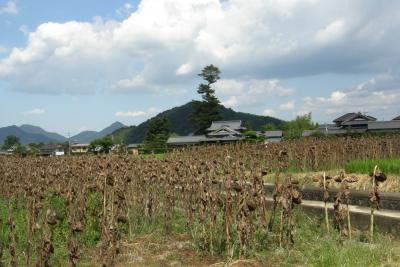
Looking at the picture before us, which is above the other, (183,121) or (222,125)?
(183,121)

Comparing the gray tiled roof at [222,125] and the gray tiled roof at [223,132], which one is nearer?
the gray tiled roof at [223,132]

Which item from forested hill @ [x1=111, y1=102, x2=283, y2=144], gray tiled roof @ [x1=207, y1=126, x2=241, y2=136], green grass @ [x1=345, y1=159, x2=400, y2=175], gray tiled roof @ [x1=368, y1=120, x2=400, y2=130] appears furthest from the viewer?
forested hill @ [x1=111, y1=102, x2=283, y2=144]

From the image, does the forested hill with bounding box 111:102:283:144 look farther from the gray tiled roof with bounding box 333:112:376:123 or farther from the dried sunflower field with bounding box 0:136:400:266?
the dried sunflower field with bounding box 0:136:400:266

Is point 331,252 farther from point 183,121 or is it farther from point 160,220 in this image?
point 183,121

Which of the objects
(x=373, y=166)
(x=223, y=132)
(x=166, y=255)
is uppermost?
(x=223, y=132)

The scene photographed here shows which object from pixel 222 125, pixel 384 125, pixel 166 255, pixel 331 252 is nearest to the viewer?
pixel 331 252

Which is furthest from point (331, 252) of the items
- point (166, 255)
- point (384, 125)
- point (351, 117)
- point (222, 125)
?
point (351, 117)

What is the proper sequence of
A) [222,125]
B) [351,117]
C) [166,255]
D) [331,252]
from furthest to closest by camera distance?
[351,117] < [222,125] < [166,255] < [331,252]

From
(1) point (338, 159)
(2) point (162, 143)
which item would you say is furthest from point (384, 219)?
(2) point (162, 143)

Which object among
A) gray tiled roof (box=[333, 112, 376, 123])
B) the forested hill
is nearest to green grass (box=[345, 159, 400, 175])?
gray tiled roof (box=[333, 112, 376, 123])

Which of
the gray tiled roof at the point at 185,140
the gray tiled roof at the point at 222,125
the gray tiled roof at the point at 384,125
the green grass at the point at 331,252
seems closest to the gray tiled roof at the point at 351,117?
the gray tiled roof at the point at 384,125

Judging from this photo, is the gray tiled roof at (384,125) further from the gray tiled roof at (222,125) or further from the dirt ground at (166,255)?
the dirt ground at (166,255)

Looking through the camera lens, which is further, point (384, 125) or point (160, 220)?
point (384, 125)

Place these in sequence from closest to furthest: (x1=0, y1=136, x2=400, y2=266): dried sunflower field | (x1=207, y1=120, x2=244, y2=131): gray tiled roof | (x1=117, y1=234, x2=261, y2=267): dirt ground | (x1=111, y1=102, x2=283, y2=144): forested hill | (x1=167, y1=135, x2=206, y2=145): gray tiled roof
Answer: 1. (x1=0, y1=136, x2=400, y2=266): dried sunflower field
2. (x1=117, y1=234, x2=261, y2=267): dirt ground
3. (x1=167, y1=135, x2=206, y2=145): gray tiled roof
4. (x1=207, y1=120, x2=244, y2=131): gray tiled roof
5. (x1=111, y1=102, x2=283, y2=144): forested hill
